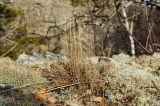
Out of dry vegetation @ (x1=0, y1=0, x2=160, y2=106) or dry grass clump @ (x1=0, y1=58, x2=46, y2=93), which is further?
dry grass clump @ (x1=0, y1=58, x2=46, y2=93)

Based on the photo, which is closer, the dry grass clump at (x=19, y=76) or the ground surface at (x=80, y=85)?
the ground surface at (x=80, y=85)

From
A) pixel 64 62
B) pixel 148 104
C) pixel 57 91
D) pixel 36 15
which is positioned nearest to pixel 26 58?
pixel 64 62

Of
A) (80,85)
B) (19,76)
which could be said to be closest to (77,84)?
(80,85)

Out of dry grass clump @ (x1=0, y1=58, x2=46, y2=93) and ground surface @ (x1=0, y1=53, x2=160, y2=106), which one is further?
dry grass clump @ (x1=0, y1=58, x2=46, y2=93)

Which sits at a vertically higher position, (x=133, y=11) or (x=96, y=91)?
(x=133, y=11)

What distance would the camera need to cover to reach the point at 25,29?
7.87 metres

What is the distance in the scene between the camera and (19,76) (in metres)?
4.49

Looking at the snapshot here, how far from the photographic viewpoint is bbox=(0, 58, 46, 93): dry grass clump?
4.41 m

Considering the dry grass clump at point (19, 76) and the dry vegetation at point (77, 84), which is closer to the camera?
the dry vegetation at point (77, 84)

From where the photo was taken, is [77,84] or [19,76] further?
[19,76]

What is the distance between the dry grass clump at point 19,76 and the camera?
441 centimetres

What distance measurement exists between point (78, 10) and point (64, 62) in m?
3.50

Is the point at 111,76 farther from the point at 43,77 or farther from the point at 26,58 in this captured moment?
the point at 26,58

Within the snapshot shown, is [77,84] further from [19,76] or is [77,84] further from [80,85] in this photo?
[19,76]
